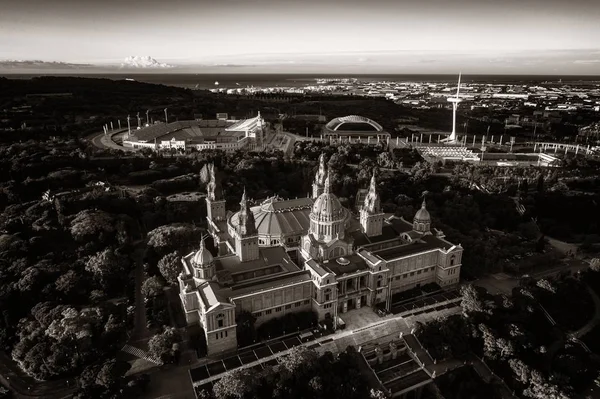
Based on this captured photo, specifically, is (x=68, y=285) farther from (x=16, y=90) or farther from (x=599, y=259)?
(x=16, y=90)

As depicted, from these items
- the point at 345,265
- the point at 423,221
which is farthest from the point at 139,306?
the point at 423,221

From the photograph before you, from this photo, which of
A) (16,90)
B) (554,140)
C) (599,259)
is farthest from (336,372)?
(16,90)

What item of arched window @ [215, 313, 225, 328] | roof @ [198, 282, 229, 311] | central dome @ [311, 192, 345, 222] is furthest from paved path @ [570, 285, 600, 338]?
roof @ [198, 282, 229, 311]

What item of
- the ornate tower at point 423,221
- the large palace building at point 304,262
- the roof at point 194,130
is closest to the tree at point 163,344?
the large palace building at point 304,262

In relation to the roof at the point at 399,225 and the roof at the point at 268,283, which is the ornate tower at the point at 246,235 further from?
the roof at the point at 399,225

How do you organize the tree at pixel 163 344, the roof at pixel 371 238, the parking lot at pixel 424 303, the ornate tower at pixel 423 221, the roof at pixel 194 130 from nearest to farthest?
the tree at pixel 163 344
the parking lot at pixel 424 303
the roof at pixel 371 238
the ornate tower at pixel 423 221
the roof at pixel 194 130

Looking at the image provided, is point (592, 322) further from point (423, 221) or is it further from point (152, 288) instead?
point (152, 288)
